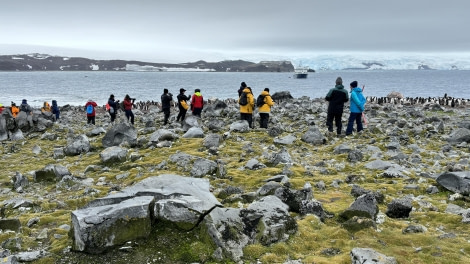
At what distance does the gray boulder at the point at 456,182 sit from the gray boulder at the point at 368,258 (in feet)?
14.1

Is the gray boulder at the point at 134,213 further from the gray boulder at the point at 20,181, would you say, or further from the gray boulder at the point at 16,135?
the gray boulder at the point at 16,135

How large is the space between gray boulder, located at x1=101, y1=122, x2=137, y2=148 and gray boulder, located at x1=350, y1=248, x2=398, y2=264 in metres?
12.0

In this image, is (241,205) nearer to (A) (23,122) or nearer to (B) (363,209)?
(B) (363,209)

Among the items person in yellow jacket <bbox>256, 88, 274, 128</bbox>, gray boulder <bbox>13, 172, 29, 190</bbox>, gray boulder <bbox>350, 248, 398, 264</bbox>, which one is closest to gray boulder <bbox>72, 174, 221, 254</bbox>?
gray boulder <bbox>350, 248, 398, 264</bbox>

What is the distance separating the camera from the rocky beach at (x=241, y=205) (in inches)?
221

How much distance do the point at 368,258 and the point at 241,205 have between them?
314cm

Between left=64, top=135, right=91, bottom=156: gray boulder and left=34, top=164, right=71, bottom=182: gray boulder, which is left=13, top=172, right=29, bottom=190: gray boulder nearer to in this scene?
left=34, top=164, right=71, bottom=182: gray boulder

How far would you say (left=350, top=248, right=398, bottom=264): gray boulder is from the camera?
16.6 ft

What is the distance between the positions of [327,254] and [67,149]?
40.4 ft

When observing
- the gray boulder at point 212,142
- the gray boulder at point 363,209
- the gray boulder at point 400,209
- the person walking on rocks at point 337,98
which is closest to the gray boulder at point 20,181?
the gray boulder at point 212,142

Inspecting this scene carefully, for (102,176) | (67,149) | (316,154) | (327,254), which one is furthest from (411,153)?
(67,149)

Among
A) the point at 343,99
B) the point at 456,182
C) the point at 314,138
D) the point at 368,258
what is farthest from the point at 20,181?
the point at 343,99

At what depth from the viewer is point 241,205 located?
7789 millimetres

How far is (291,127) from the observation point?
838 inches
